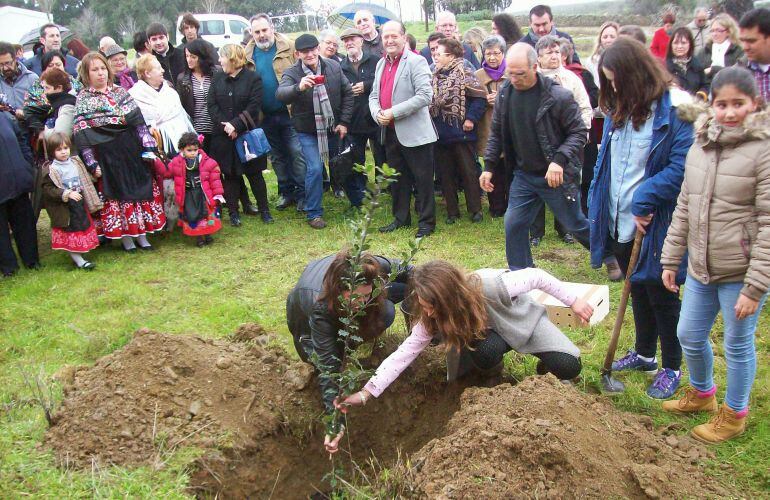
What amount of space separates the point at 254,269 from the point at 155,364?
269cm

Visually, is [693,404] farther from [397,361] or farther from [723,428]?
[397,361]

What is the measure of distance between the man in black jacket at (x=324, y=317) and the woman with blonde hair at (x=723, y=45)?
19.2 ft

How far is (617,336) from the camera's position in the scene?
13.2 ft

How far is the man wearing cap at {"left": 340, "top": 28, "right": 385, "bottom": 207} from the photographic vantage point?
8078mm

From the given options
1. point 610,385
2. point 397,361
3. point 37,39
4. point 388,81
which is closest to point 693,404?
point 610,385

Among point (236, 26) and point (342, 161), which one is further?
point (236, 26)

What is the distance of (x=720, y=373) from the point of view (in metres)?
4.22

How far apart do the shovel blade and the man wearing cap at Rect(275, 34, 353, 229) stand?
4.43 metres

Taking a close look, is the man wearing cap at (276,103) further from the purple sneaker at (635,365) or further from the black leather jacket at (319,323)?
the purple sneaker at (635,365)

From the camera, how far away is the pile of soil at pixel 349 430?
297 centimetres

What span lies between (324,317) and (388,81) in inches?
162

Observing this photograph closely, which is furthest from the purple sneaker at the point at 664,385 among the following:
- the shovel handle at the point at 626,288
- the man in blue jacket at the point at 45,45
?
the man in blue jacket at the point at 45,45

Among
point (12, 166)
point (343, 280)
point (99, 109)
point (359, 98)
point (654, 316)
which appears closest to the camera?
point (343, 280)

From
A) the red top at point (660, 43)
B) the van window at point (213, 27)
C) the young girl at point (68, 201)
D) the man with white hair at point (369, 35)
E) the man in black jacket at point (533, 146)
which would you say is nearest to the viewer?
the man in black jacket at point (533, 146)
